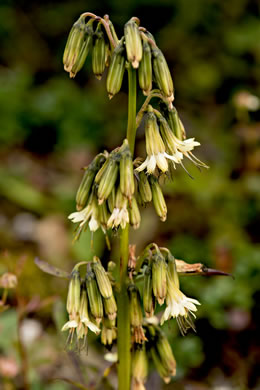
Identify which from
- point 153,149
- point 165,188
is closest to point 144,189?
point 153,149

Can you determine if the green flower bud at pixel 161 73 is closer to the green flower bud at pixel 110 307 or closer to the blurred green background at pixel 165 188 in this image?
the green flower bud at pixel 110 307

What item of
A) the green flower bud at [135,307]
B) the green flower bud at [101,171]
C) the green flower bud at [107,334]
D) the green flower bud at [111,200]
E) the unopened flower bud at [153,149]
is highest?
the unopened flower bud at [153,149]

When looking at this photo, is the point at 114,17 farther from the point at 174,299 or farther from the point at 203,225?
the point at 174,299

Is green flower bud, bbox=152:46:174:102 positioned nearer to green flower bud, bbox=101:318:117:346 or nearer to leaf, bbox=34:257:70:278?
leaf, bbox=34:257:70:278

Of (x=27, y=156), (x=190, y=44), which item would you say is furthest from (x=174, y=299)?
(x=190, y=44)

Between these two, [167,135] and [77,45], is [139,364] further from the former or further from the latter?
[77,45]

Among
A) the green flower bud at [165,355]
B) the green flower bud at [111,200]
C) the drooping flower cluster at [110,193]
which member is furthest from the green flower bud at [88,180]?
the green flower bud at [165,355]

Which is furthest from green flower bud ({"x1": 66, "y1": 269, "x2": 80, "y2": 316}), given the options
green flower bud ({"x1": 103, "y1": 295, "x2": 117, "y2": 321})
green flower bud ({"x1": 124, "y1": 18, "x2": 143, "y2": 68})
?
green flower bud ({"x1": 124, "y1": 18, "x2": 143, "y2": 68})
